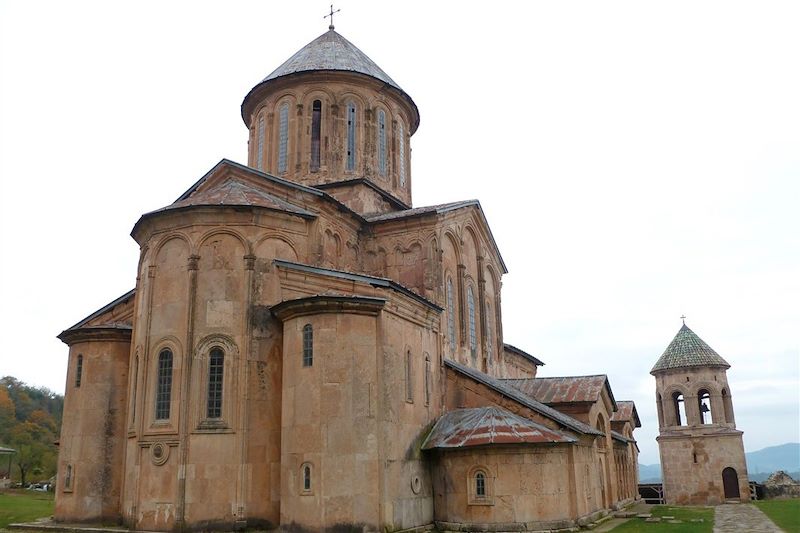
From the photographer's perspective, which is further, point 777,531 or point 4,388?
point 4,388

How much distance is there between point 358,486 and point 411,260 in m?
8.30

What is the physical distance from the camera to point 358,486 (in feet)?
46.1

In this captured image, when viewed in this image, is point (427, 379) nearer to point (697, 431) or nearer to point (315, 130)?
point (315, 130)

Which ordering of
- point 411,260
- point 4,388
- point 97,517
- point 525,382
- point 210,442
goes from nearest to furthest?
point 210,442
point 97,517
point 411,260
point 525,382
point 4,388

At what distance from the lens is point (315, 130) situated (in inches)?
914

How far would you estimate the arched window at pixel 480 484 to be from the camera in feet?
52.1

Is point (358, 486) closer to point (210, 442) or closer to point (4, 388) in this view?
point (210, 442)

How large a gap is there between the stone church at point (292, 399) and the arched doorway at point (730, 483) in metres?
16.6

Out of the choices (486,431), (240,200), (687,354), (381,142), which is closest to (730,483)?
(687,354)

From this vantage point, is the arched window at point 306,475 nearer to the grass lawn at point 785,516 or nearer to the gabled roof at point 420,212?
the gabled roof at point 420,212

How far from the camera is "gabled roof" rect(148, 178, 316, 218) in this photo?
16.6 metres

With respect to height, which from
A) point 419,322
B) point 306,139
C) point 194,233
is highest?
point 306,139

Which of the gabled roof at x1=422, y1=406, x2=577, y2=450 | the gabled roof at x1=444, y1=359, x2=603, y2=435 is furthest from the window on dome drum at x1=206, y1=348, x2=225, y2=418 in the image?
the gabled roof at x1=444, y1=359, x2=603, y2=435

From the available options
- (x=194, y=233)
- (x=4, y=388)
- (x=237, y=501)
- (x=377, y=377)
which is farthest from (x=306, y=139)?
(x=4, y=388)
